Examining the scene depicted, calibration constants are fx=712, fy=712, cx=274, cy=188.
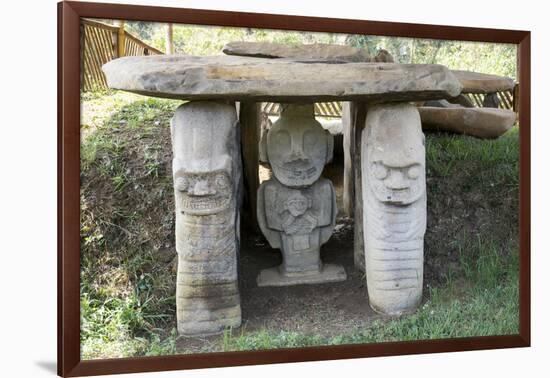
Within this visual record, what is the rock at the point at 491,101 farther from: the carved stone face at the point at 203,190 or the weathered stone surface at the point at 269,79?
the carved stone face at the point at 203,190

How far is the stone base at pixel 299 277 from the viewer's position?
17.3 feet

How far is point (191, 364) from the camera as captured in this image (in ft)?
13.7

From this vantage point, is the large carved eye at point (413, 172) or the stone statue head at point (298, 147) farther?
the stone statue head at point (298, 147)

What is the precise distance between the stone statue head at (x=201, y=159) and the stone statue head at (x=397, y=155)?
97cm

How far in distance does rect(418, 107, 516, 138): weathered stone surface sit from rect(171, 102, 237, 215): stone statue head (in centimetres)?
254

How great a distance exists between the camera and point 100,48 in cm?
431

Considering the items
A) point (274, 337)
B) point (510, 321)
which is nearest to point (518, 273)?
point (510, 321)

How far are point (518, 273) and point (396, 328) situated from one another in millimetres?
1029

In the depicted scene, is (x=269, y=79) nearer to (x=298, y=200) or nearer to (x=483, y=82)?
(x=298, y=200)

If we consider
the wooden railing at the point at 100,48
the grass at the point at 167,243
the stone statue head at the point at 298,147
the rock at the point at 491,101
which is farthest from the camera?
the rock at the point at 491,101

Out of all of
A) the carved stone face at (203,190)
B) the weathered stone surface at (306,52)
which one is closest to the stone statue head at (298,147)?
the weathered stone surface at (306,52)

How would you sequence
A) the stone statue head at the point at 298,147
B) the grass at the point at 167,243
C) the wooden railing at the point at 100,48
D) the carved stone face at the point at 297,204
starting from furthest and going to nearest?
1. the carved stone face at the point at 297,204
2. the stone statue head at the point at 298,147
3. the grass at the point at 167,243
4. the wooden railing at the point at 100,48

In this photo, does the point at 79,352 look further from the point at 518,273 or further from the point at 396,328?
the point at 518,273

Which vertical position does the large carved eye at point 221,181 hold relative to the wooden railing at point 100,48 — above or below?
below
